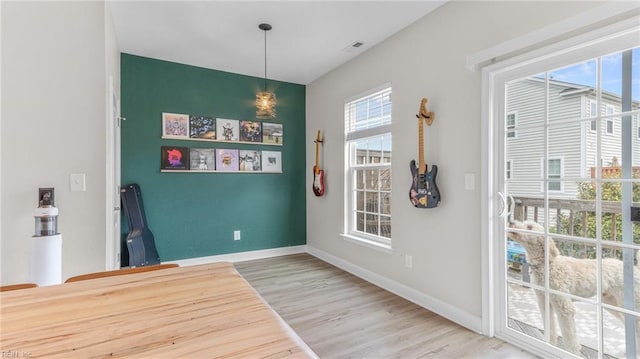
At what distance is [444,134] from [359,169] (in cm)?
136

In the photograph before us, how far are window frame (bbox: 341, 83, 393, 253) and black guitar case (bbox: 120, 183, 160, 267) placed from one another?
230cm

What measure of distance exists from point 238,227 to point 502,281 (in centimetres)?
318

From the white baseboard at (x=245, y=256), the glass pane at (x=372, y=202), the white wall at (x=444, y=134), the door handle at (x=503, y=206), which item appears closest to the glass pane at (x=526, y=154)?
the door handle at (x=503, y=206)

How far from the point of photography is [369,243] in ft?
11.0

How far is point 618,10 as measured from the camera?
153 cm

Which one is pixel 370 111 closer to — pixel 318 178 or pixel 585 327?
pixel 318 178

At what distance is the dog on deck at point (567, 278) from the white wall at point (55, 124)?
120 inches

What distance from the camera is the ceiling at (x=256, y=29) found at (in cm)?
253

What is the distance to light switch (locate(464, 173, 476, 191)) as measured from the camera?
7.41ft

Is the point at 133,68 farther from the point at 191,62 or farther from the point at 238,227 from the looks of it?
the point at 238,227

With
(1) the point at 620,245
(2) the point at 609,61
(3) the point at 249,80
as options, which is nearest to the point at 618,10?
(2) the point at 609,61

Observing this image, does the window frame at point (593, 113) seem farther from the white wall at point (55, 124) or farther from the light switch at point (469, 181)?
the white wall at point (55, 124)

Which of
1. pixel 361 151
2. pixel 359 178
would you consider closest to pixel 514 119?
pixel 361 151

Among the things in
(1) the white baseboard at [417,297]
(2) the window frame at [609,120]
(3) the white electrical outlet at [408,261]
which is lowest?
(1) the white baseboard at [417,297]
